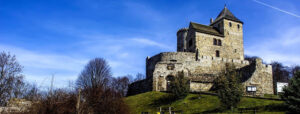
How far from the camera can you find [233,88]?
81.0ft

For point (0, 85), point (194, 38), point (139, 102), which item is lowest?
point (139, 102)

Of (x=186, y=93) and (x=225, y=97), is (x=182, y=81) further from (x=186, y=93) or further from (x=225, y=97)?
(x=225, y=97)

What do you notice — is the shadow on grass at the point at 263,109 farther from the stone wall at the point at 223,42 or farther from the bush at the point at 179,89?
the stone wall at the point at 223,42

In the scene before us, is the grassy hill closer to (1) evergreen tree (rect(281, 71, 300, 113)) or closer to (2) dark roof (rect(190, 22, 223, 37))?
(1) evergreen tree (rect(281, 71, 300, 113))

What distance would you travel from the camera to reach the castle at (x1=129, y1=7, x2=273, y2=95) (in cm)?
3753

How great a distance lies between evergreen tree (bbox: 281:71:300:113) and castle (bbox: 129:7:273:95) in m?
8.70

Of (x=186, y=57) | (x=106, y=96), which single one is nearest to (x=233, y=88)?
(x=106, y=96)

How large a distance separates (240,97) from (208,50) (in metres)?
23.8

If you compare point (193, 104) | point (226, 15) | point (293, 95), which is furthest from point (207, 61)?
point (293, 95)

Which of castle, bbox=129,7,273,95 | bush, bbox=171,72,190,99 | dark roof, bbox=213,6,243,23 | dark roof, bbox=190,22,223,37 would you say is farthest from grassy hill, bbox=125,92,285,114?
dark roof, bbox=213,6,243,23

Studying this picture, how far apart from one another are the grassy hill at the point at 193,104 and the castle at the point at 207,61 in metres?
4.49

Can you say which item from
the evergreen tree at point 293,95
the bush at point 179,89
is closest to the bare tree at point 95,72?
the bush at point 179,89

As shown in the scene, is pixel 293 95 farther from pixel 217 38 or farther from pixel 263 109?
pixel 217 38

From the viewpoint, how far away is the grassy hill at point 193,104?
23125mm
